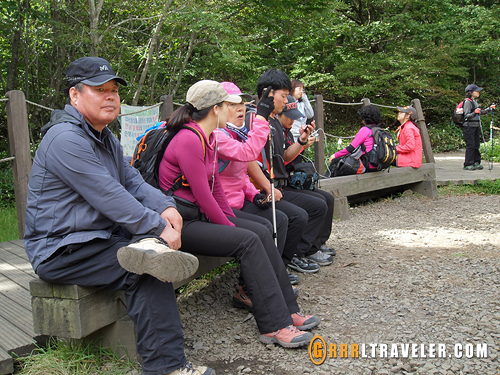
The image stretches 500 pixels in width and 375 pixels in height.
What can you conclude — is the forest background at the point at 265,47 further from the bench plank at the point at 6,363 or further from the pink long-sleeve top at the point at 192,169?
the bench plank at the point at 6,363

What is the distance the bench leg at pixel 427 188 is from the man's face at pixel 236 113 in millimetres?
5775

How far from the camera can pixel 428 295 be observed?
3.58 meters

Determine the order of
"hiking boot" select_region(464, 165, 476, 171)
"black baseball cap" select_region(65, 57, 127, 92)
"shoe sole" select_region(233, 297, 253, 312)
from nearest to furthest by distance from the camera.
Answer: "black baseball cap" select_region(65, 57, 127, 92)
"shoe sole" select_region(233, 297, 253, 312)
"hiking boot" select_region(464, 165, 476, 171)

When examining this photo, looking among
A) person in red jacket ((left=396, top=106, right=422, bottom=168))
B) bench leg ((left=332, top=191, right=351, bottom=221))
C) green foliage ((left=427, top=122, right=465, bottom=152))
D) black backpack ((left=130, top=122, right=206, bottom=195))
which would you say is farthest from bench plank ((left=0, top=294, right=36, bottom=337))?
green foliage ((left=427, top=122, right=465, bottom=152))

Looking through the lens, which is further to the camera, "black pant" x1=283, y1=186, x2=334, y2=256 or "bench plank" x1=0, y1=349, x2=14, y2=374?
"black pant" x1=283, y1=186, x2=334, y2=256

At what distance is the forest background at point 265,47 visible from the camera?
920 centimetres

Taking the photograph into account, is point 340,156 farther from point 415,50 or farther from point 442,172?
point 415,50

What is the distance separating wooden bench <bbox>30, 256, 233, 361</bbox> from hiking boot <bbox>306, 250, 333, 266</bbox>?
2.42 meters

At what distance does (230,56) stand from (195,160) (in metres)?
7.04

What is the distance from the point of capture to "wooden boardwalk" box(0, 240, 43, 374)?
2.50 meters

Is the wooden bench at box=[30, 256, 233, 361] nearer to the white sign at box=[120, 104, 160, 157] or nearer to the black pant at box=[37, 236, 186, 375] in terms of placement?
the black pant at box=[37, 236, 186, 375]

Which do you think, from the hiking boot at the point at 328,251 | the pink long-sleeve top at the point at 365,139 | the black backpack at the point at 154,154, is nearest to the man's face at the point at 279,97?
the black backpack at the point at 154,154

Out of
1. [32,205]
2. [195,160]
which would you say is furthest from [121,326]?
[195,160]

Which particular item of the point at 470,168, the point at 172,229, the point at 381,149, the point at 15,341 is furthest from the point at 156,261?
the point at 470,168
